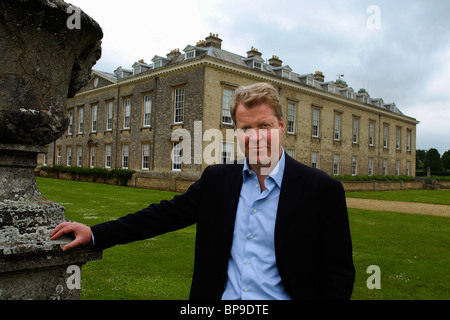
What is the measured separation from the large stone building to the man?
18.3 metres

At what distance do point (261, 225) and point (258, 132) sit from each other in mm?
486

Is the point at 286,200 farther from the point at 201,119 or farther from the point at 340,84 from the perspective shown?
the point at 340,84

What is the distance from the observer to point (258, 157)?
6.56 ft

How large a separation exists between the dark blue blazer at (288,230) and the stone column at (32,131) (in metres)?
0.31

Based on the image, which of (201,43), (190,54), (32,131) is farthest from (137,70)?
(32,131)

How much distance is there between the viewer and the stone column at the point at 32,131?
6.20ft

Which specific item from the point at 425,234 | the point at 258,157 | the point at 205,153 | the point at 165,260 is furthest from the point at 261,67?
the point at 258,157

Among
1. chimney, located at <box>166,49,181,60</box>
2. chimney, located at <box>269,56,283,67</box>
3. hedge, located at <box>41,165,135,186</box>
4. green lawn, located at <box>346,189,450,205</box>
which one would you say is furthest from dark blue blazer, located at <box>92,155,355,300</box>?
chimney, located at <box>269,56,283,67</box>

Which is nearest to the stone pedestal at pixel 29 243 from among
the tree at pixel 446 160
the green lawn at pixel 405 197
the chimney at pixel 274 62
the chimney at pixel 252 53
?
the green lawn at pixel 405 197

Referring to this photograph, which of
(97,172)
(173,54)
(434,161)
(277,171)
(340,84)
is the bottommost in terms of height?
(97,172)

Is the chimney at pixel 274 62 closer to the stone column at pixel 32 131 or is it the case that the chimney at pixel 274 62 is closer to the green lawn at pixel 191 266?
the green lawn at pixel 191 266

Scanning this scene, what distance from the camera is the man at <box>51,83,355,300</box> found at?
71.1 inches

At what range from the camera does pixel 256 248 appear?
72.9 inches
